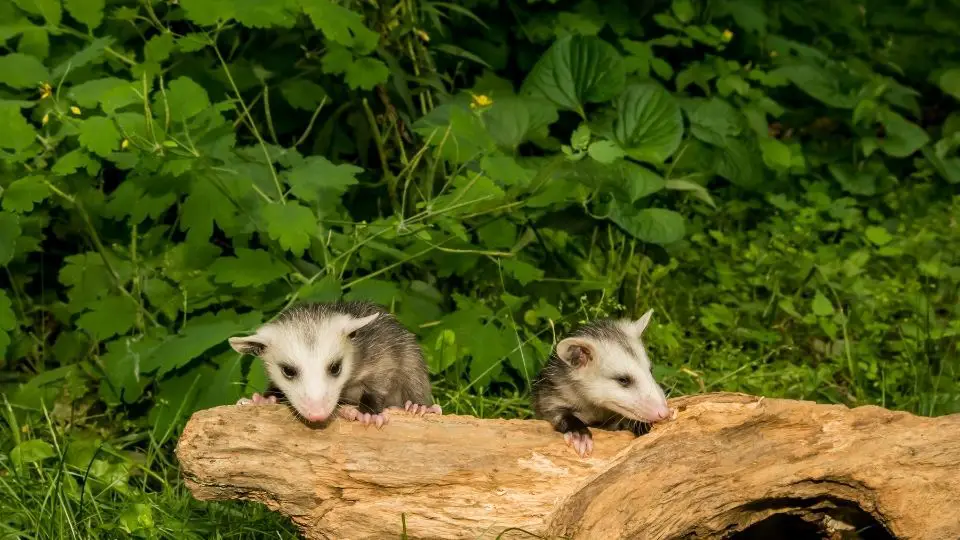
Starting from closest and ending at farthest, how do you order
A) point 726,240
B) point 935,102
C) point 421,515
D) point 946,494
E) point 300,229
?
point 421,515 < point 946,494 < point 300,229 < point 726,240 < point 935,102

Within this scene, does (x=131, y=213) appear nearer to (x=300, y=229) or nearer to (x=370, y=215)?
(x=300, y=229)

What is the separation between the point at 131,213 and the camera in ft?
13.3

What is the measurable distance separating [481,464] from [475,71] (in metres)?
A: 3.23

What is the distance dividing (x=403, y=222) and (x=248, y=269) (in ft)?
1.96

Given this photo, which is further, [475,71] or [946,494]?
[475,71]

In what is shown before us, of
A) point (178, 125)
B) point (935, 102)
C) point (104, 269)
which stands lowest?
point (935, 102)

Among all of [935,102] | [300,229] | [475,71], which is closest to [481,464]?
[300,229]

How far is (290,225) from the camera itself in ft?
12.1

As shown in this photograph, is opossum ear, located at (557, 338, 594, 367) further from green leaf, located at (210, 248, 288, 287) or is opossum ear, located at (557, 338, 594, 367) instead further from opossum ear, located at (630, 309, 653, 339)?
green leaf, located at (210, 248, 288, 287)

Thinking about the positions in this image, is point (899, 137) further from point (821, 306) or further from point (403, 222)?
point (403, 222)

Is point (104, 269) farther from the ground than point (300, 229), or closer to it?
closer to it

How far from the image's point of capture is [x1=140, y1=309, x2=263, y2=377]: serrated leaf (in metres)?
3.67

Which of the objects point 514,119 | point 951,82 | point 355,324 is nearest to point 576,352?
point 355,324

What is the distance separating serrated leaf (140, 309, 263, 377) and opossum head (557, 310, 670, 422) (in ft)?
3.65
